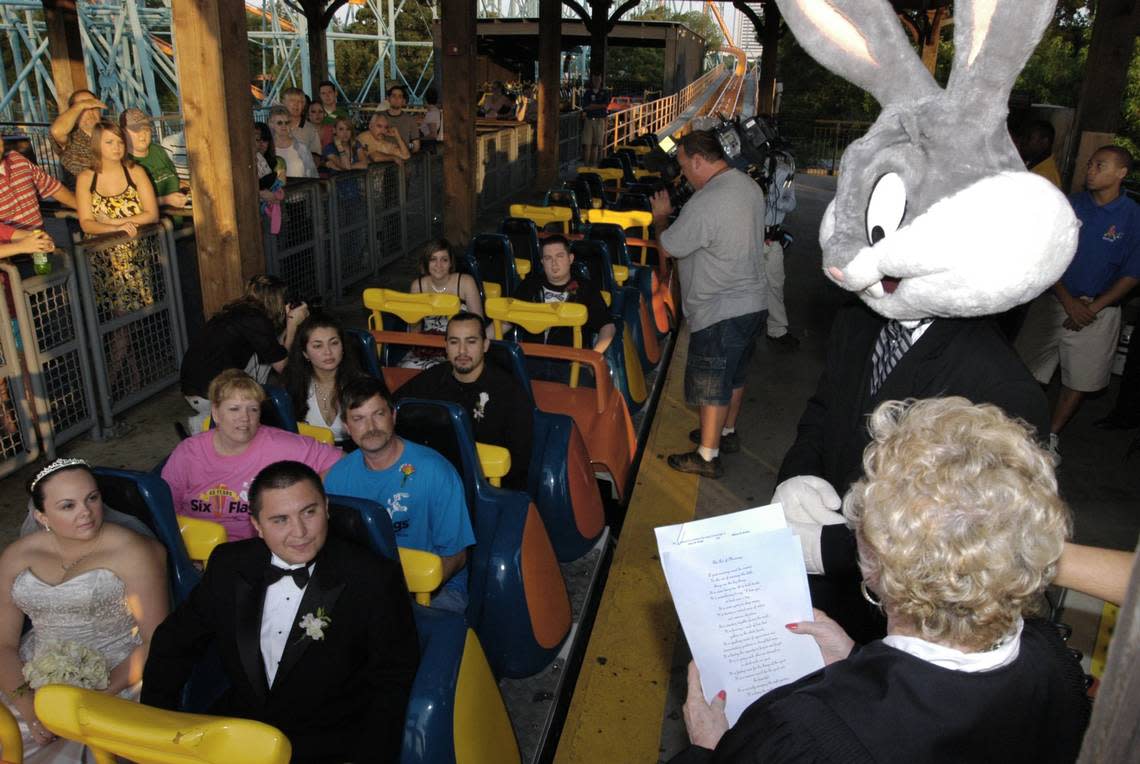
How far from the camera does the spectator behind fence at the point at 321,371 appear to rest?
3.75 m

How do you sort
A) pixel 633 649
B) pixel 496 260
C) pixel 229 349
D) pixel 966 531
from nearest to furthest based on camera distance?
pixel 966 531 < pixel 633 649 < pixel 229 349 < pixel 496 260

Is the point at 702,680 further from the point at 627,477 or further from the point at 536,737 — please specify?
the point at 627,477

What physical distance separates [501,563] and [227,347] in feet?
6.34

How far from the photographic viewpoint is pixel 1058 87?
90.9ft

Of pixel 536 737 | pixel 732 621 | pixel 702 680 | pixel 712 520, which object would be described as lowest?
pixel 536 737

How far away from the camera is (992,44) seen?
1.57 meters

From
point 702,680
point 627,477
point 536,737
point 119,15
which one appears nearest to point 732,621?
point 702,680

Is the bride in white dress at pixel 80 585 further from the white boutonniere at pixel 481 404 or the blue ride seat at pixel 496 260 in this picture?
the blue ride seat at pixel 496 260

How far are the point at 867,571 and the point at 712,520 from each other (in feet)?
A: 0.92

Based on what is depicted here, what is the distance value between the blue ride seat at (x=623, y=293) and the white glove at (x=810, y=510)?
12.0ft

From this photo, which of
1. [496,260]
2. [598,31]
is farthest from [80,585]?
[598,31]

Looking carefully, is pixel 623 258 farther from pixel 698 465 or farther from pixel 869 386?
pixel 869 386

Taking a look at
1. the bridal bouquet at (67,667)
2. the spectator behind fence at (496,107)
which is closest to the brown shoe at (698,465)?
the bridal bouquet at (67,667)

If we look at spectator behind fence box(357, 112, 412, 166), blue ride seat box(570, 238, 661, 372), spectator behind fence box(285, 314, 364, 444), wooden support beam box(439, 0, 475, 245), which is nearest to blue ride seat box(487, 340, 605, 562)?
spectator behind fence box(285, 314, 364, 444)
